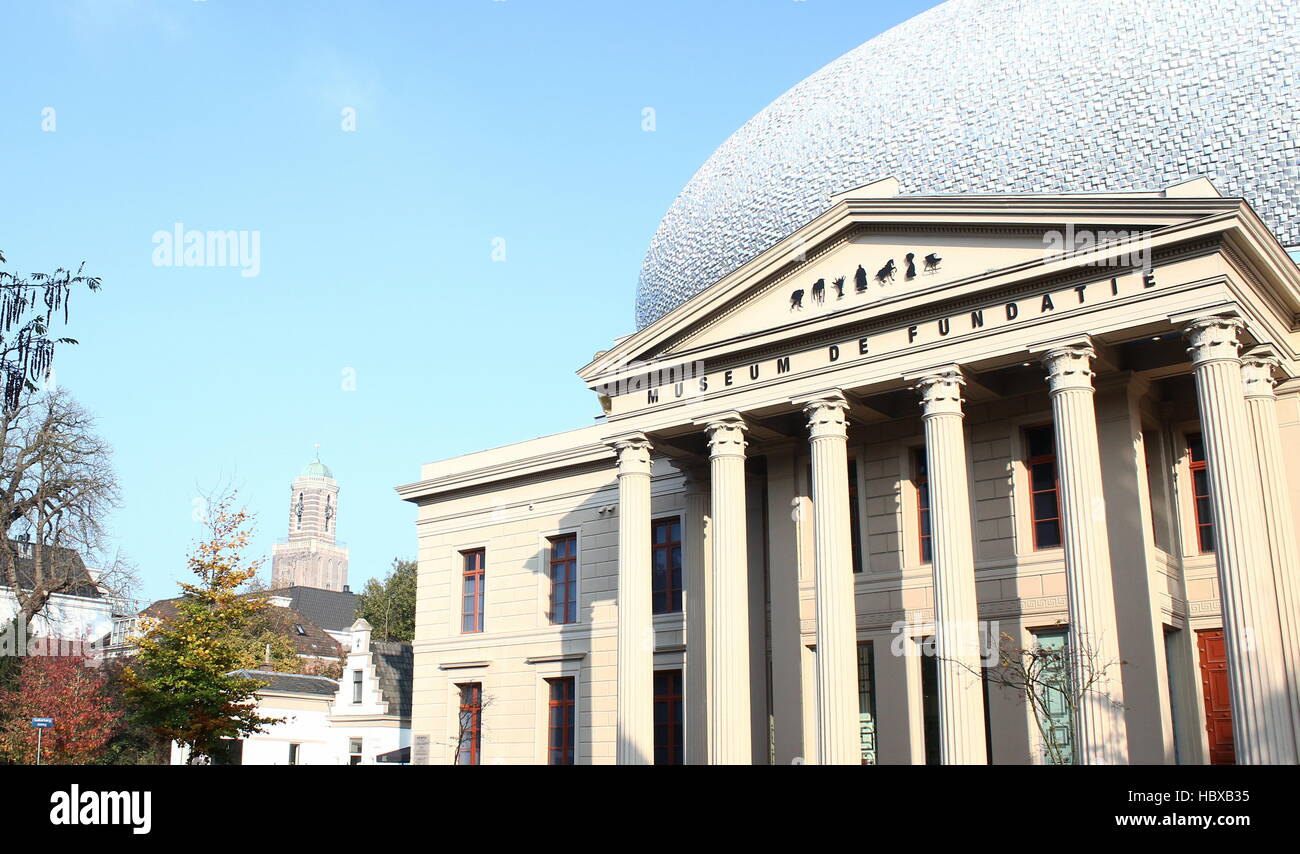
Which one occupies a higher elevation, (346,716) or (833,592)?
(833,592)

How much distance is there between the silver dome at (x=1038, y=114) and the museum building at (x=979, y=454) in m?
0.12

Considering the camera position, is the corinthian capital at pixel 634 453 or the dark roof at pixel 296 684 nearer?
the corinthian capital at pixel 634 453

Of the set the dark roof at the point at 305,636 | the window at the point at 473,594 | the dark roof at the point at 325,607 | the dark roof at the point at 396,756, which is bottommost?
the dark roof at the point at 396,756

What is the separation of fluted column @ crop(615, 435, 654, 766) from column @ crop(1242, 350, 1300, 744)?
12.3 m

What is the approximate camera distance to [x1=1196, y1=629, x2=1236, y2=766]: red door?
22.3 meters

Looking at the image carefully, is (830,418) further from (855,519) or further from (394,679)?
(394,679)

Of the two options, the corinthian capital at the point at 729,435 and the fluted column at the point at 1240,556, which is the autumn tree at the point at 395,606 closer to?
the corinthian capital at the point at 729,435

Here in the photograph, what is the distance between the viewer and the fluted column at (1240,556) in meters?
18.2

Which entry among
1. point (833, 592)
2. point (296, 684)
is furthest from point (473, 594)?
point (296, 684)

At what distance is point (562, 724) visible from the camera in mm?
33219

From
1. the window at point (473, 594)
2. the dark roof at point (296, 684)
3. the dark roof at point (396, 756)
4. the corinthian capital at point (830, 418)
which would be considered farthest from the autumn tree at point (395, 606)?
the corinthian capital at point (830, 418)

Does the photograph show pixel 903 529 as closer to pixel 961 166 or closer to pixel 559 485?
pixel 961 166

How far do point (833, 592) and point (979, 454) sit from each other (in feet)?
15.4
